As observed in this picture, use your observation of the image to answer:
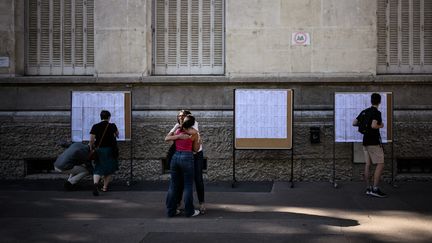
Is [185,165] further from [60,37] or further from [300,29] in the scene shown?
[60,37]

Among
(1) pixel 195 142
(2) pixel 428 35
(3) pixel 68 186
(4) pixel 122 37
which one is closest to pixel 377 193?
(1) pixel 195 142

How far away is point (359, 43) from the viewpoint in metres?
11.7

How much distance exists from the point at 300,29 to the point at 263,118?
7.34 ft

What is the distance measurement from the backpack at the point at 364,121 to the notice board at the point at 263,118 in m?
1.43

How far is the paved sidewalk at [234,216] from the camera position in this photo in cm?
739

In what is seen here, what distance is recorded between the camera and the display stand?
36.4 ft

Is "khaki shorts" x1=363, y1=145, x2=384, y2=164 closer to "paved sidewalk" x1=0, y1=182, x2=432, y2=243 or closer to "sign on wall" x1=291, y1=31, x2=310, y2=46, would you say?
"paved sidewalk" x1=0, y1=182, x2=432, y2=243

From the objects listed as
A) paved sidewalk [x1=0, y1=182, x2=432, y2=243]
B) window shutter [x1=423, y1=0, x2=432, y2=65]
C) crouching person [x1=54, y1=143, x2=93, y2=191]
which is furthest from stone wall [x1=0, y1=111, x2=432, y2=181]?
window shutter [x1=423, y1=0, x2=432, y2=65]

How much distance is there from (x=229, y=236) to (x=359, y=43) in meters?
6.20

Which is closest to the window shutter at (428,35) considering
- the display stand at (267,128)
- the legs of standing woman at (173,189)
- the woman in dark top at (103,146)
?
the display stand at (267,128)

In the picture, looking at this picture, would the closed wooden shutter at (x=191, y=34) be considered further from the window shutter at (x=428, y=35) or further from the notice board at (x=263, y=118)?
the window shutter at (x=428, y=35)

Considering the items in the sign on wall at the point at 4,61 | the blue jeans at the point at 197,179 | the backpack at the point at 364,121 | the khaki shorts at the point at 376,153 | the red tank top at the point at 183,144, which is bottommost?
the blue jeans at the point at 197,179

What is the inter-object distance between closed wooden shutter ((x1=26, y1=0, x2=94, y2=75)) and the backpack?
618 centimetres

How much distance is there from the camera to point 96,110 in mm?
11539
